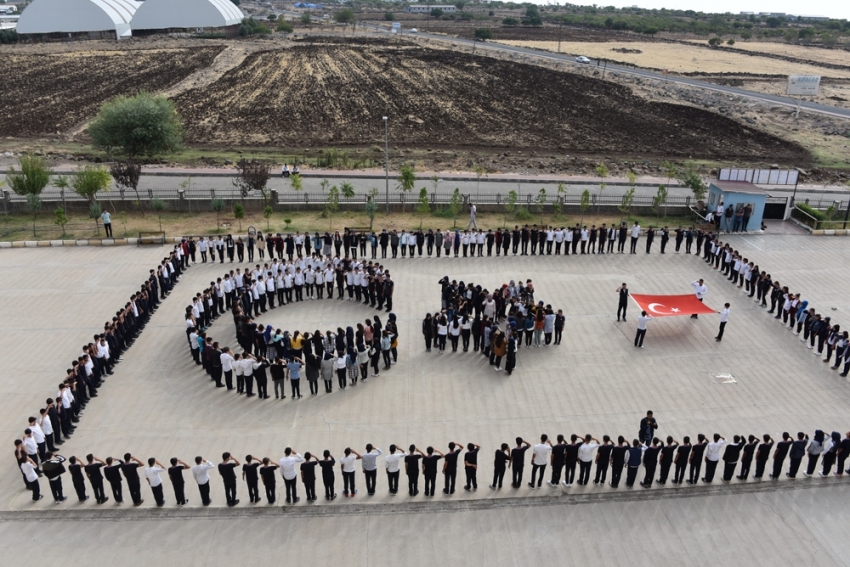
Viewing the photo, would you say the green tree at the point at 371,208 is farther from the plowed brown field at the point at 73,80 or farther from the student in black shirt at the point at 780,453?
the plowed brown field at the point at 73,80

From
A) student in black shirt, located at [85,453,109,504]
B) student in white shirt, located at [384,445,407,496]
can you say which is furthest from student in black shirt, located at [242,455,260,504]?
student in black shirt, located at [85,453,109,504]

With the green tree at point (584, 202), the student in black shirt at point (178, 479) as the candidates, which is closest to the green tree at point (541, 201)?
the green tree at point (584, 202)

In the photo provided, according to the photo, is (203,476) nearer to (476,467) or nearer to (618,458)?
(476,467)

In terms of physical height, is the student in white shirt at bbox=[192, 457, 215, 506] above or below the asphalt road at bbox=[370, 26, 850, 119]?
below

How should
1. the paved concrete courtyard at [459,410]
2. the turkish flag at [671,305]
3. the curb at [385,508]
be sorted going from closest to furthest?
the paved concrete courtyard at [459,410] → the curb at [385,508] → the turkish flag at [671,305]

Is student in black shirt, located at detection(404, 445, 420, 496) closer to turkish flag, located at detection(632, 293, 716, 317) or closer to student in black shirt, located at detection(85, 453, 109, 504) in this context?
student in black shirt, located at detection(85, 453, 109, 504)
